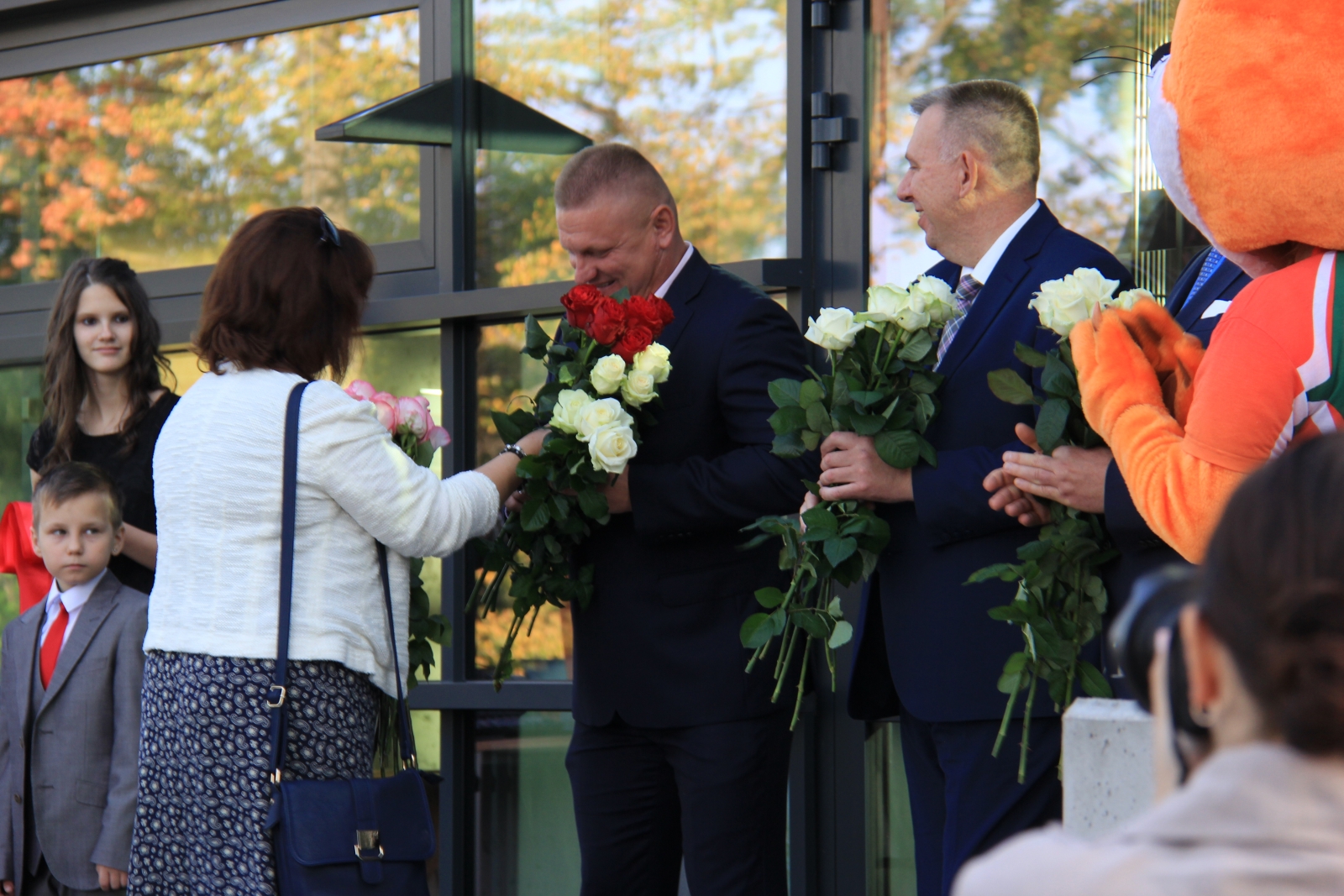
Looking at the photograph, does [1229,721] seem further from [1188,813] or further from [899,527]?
[899,527]

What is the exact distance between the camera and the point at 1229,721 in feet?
3.47

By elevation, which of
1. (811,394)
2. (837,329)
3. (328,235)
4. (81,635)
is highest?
(328,235)

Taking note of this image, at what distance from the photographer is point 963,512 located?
2801mm

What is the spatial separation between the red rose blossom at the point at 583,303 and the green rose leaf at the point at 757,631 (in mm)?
752

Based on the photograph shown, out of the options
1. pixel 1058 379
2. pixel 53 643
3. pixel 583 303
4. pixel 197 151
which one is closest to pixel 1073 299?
pixel 1058 379

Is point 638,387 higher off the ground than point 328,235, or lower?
lower

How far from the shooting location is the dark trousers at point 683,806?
3.30 meters

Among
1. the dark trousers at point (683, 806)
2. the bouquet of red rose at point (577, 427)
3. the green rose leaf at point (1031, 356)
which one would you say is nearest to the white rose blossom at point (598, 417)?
the bouquet of red rose at point (577, 427)

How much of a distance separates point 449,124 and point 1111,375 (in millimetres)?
2989

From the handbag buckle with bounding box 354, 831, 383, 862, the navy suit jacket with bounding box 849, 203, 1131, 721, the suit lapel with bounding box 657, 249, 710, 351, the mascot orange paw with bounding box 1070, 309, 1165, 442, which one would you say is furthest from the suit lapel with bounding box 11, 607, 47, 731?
the mascot orange paw with bounding box 1070, 309, 1165, 442

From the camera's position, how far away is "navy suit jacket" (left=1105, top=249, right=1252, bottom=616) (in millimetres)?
2492

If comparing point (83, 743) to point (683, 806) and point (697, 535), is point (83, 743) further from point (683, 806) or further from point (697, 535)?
point (697, 535)

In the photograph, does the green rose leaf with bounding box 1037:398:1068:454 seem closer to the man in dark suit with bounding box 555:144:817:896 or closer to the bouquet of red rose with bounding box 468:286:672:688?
the man in dark suit with bounding box 555:144:817:896

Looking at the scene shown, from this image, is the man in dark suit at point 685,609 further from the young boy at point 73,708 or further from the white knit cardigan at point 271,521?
the young boy at point 73,708
